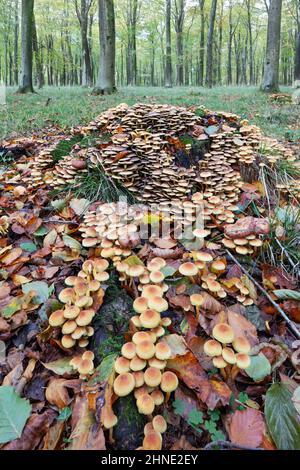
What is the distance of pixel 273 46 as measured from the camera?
10.6m

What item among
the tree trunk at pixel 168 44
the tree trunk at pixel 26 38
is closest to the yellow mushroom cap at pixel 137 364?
the tree trunk at pixel 26 38

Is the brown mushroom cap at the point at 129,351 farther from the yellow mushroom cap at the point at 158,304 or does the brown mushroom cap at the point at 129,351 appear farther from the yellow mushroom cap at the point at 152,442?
the yellow mushroom cap at the point at 152,442

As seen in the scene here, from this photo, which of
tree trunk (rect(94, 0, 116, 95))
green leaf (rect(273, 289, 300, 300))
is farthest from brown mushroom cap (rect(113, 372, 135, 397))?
tree trunk (rect(94, 0, 116, 95))

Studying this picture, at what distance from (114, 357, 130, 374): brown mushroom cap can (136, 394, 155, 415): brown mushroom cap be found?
15cm

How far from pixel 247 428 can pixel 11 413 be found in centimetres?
117

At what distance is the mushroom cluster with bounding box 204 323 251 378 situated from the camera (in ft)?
5.06

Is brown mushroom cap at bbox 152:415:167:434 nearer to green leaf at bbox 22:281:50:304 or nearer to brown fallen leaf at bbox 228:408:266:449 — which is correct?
brown fallen leaf at bbox 228:408:266:449

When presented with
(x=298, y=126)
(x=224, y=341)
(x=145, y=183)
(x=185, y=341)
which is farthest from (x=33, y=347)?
(x=298, y=126)

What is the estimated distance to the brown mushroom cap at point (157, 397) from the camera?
1.47 m

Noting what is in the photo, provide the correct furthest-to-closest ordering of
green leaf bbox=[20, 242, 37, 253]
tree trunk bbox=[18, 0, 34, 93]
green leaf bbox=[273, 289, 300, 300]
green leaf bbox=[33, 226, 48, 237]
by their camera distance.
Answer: tree trunk bbox=[18, 0, 34, 93], green leaf bbox=[33, 226, 48, 237], green leaf bbox=[20, 242, 37, 253], green leaf bbox=[273, 289, 300, 300]

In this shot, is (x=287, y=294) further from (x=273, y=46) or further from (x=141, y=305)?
(x=273, y=46)

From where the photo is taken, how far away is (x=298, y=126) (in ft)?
20.3

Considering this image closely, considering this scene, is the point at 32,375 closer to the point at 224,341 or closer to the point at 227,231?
the point at 224,341

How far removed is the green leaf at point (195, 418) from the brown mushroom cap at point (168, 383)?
0.58ft
